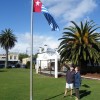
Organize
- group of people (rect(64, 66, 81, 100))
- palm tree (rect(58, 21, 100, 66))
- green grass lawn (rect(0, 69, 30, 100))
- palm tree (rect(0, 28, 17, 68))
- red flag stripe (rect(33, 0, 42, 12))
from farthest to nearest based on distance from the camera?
1. palm tree (rect(0, 28, 17, 68))
2. palm tree (rect(58, 21, 100, 66))
3. green grass lawn (rect(0, 69, 30, 100))
4. group of people (rect(64, 66, 81, 100))
5. red flag stripe (rect(33, 0, 42, 12))

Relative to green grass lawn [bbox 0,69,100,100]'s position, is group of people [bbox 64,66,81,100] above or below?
above

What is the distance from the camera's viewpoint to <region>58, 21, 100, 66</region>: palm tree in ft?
129

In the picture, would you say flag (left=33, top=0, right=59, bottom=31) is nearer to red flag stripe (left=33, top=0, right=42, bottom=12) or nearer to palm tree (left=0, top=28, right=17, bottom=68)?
red flag stripe (left=33, top=0, right=42, bottom=12)

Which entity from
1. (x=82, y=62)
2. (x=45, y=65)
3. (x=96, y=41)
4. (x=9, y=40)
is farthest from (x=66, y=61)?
(x=9, y=40)

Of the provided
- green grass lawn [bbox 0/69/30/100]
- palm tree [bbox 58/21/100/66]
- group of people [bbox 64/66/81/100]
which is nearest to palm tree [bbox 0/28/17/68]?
palm tree [bbox 58/21/100/66]

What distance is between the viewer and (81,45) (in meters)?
39.5

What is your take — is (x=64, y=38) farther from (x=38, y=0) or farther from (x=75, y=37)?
(x=38, y=0)

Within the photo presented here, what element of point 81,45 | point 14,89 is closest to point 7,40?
point 81,45

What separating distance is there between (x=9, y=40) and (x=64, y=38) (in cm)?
5140

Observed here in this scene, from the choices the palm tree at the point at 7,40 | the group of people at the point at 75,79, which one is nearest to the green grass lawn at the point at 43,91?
the group of people at the point at 75,79

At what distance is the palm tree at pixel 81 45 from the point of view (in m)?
39.2

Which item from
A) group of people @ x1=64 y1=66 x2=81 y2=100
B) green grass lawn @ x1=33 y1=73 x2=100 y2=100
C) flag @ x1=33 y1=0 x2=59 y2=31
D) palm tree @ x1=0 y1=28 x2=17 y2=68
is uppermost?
palm tree @ x1=0 y1=28 x2=17 y2=68

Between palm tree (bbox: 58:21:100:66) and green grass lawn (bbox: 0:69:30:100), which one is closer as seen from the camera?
green grass lawn (bbox: 0:69:30:100)

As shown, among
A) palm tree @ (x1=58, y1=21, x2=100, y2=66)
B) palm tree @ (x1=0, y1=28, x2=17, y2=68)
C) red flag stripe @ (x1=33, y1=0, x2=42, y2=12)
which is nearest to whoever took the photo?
red flag stripe @ (x1=33, y1=0, x2=42, y2=12)
